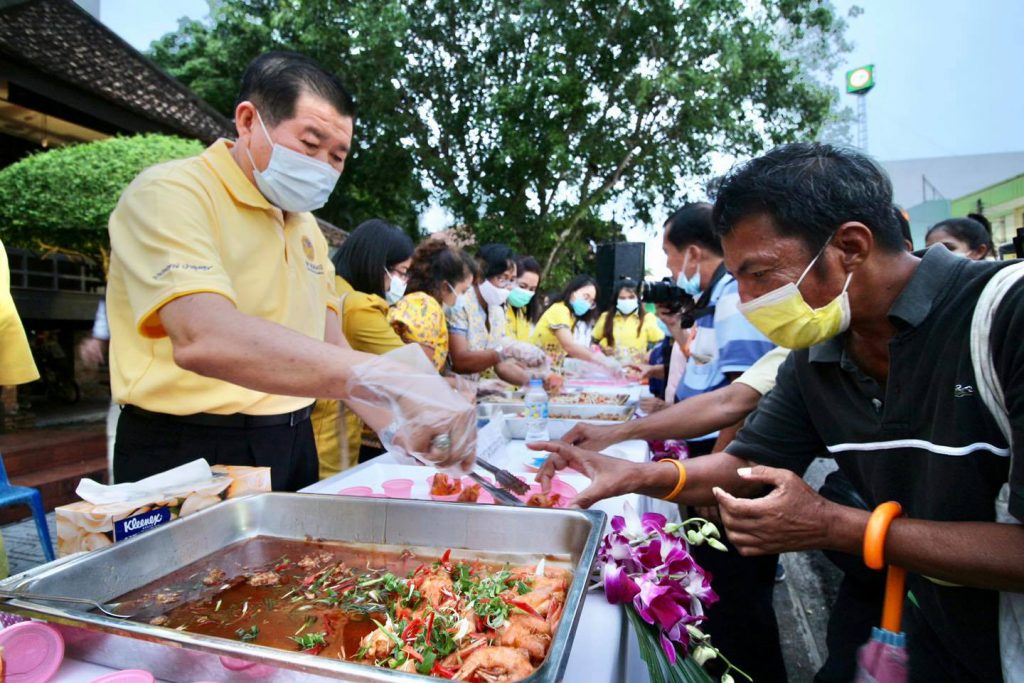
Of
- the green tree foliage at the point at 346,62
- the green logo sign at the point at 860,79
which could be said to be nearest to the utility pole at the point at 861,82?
the green logo sign at the point at 860,79

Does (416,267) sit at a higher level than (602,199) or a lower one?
lower

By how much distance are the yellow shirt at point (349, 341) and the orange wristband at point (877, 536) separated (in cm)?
245

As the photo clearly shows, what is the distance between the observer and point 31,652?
0.98m

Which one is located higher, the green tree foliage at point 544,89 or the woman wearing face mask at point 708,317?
the green tree foliage at point 544,89

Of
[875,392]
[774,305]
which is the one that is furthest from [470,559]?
[875,392]

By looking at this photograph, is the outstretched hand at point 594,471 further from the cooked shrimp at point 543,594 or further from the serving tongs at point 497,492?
the cooked shrimp at point 543,594

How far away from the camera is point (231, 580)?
1416 mm

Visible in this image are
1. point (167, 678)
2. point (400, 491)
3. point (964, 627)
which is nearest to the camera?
point (167, 678)

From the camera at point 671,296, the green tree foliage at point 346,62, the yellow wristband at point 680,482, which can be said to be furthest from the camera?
the green tree foliage at point 346,62

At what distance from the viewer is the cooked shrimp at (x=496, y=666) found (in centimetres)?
96

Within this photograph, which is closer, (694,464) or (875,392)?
(875,392)

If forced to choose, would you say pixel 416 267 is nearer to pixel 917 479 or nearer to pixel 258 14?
pixel 917 479

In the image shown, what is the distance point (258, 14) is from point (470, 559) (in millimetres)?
15027

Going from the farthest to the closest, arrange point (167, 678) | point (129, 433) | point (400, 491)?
point (400, 491)
point (129, 433)
point (167, 678)
